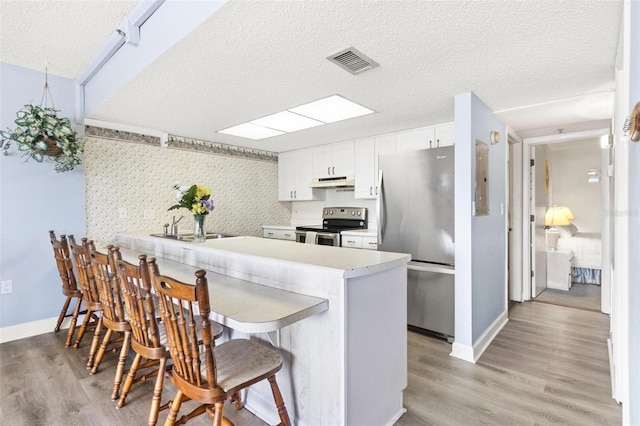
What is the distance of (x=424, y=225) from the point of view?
297 centimetres

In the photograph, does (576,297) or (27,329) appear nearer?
(27,329)

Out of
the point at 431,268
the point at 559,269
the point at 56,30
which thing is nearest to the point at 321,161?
the point at 431,268

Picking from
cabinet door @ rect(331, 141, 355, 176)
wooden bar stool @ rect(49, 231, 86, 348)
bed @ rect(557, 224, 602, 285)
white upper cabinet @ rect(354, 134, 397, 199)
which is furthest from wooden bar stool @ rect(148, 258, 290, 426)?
bed @ rect(557, 224, 602, 285)

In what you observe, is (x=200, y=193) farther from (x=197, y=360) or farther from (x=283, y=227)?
(x=283, y=227)

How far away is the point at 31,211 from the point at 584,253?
759 cm

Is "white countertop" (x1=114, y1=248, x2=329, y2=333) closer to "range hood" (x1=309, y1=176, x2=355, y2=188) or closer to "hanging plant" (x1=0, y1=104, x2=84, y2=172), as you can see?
"hanging plant" (x1=0, y1=104, x2=84, y2=172)

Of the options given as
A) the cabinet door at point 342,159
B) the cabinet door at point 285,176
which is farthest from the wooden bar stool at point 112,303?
the cabinet door at point 285,176

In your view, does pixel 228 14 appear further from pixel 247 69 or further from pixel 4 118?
pixel 4 118

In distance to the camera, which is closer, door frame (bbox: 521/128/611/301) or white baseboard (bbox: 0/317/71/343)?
white baseboard (bbox: 0/317/71/343)

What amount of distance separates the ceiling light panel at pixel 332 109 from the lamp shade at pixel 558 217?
392cm

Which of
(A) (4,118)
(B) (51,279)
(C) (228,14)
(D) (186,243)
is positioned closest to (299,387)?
(D) (186,243)

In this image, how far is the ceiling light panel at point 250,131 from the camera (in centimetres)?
367

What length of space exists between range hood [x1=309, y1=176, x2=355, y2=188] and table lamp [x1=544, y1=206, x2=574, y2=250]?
10.9 feet

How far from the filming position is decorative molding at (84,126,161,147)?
3.32 meters
